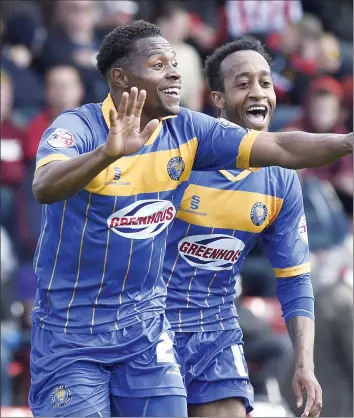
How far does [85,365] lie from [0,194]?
446cm

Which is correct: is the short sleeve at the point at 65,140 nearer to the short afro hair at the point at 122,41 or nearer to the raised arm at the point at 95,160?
the raised arm at the point at 95,160

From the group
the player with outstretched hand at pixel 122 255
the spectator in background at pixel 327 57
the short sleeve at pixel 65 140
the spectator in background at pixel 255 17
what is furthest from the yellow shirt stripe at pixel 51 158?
the spectator in background at pixel 327 57

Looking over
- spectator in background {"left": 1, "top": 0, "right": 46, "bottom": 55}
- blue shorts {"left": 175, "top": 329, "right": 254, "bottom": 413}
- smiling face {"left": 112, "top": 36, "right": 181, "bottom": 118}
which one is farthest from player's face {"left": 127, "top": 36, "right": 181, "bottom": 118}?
spectator in background {"left": 1, "top": 0, "right": 46, "bottom": 55}

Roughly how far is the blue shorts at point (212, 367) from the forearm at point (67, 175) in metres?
1.55

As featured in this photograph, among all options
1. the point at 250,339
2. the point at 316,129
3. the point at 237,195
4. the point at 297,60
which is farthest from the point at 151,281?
the point at 297,60

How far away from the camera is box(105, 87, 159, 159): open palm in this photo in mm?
4668

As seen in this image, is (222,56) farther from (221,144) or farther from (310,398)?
(310,398)

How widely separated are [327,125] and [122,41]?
5.98m

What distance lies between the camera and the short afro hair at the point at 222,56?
6.54 meters

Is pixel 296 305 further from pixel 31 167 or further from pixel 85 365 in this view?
Result: pixel 31 167

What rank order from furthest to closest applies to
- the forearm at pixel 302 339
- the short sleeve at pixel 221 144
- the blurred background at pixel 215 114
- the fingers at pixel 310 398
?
the blurred background at pixel 215 114 < the forearm at pixel 302 339 < the fingers at pixel 310 398 < the short sleeve at pixel 221 144

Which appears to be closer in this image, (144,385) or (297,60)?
(144,385)

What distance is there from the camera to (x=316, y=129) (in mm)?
11250

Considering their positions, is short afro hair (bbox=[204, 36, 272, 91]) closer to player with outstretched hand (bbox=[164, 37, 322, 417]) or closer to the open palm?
player with outstretched hand (bbox=[164, 37, 322, 417])
